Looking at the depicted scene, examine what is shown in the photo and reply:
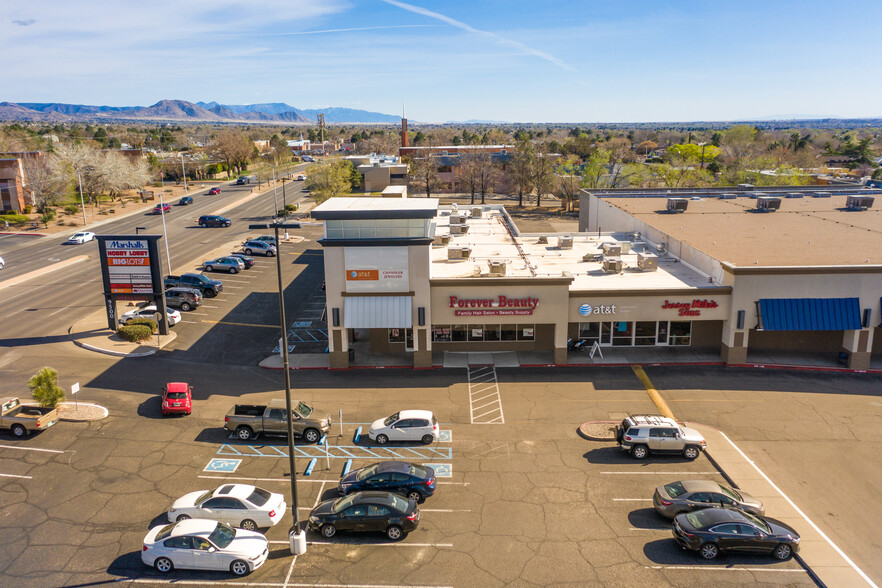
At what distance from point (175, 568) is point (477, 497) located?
35.6ft

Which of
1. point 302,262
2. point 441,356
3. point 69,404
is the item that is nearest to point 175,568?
point 69,404

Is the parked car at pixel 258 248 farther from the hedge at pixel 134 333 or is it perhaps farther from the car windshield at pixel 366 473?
the car windshield at pixel 366 473

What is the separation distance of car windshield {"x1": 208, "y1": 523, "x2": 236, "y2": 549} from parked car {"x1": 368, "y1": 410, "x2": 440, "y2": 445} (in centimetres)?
870

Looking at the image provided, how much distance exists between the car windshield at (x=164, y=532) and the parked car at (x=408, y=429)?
9.77 meters

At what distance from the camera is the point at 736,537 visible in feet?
63.7

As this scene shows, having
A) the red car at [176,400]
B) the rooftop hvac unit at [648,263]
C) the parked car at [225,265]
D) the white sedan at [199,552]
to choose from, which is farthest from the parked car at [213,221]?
the white sedan at [199,552]

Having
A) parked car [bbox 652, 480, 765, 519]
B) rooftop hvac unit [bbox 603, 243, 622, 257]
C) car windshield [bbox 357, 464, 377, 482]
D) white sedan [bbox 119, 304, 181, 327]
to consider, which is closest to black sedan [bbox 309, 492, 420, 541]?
car windshield [bbox 357, 464, 377, 482]

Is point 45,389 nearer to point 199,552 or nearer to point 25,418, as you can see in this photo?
point 25,418

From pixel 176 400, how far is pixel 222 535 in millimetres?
12649

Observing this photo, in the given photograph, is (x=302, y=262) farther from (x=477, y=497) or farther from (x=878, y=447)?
(x=878, y=447)

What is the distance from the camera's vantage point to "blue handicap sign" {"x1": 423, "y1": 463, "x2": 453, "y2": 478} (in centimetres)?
2486

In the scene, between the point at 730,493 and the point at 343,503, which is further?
the point at 730,493

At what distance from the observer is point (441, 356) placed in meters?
38.3

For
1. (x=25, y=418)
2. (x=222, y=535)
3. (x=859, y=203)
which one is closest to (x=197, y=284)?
(x=25, y=418)
